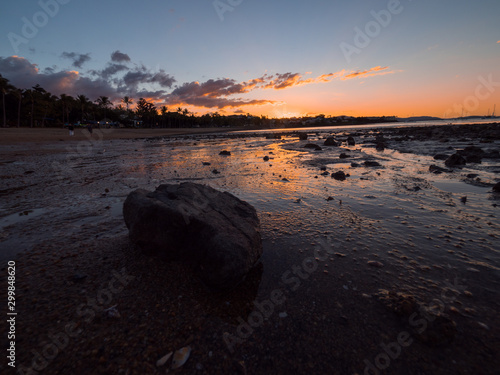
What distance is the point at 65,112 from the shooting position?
84625mm

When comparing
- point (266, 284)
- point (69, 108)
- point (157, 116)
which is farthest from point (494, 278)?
point (157, 116)

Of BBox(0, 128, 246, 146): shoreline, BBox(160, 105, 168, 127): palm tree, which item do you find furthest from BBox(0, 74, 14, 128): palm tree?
BBox(160, 105, 168, 127): palm tree

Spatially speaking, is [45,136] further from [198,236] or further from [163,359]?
[163,359]

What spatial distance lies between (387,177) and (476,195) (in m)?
2.95

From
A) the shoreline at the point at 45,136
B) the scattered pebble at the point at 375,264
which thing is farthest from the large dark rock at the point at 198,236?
the shoreline at the point at 45,136

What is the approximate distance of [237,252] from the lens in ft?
10.1

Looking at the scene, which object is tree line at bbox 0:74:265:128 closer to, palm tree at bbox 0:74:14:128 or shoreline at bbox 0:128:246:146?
palm tree at bbox 0:74:14:128

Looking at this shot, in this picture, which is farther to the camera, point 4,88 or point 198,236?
point 4,88

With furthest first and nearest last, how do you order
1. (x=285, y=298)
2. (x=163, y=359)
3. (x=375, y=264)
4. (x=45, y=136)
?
(x=45, y=136) < (x=375, y=264) < (x=285, y=298) < (x=163, y=359)

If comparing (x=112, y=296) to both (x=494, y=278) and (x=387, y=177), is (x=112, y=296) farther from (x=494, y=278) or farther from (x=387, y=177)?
(x=387, y=177)

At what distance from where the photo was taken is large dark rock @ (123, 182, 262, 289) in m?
2.98
